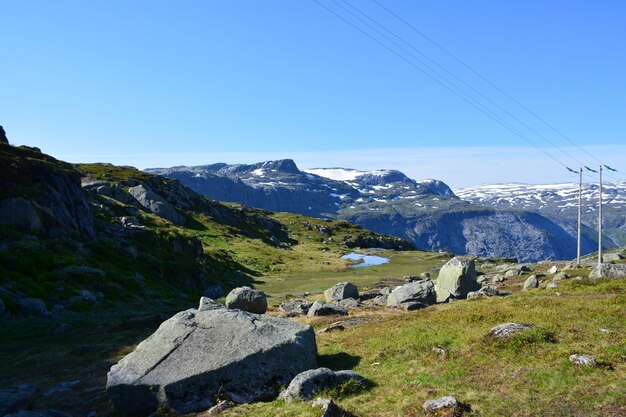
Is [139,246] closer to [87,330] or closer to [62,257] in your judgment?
[62,257]

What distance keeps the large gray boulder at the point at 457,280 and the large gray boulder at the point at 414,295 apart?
137 centimetres

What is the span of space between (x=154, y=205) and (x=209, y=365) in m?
A: 129

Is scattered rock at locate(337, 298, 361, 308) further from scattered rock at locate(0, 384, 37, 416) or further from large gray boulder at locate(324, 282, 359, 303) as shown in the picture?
scattered rock at locate(0, 384, 37, 416)

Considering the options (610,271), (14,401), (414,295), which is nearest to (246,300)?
(414,295)

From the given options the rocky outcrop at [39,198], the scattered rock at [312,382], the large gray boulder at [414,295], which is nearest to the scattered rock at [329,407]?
the scattered rock at [312,382]

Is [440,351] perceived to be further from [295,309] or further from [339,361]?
[295,309]

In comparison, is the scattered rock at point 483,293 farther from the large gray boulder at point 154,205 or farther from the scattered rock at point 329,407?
the large gray boulder at point 154,205

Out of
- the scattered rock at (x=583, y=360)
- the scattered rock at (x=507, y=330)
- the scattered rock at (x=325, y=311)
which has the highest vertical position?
the scattered rock at (x=583, y=360)

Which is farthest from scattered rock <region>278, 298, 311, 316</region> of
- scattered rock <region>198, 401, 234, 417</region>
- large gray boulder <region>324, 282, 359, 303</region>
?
scattered rock <region>198, 401, 234, 417</region>

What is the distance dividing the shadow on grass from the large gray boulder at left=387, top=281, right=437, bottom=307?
20295mm

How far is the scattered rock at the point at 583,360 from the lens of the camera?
707 inches

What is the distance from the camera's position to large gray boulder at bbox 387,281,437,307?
4328 cm

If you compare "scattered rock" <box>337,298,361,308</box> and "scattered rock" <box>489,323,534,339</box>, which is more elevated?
"scattered rock" <box>489,323,534,339</box>

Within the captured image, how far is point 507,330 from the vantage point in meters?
22.5
